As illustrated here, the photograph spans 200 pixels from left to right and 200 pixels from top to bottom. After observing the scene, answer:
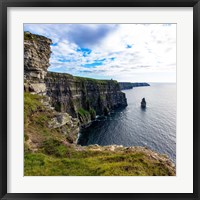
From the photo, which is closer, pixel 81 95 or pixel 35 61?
pixel 35 61

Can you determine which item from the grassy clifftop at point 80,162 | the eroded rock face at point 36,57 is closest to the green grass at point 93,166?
the grassy clifftop at point 80,162

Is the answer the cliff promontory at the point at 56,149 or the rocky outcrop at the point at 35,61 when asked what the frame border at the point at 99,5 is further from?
the rocky outcrop at the point at 35,61

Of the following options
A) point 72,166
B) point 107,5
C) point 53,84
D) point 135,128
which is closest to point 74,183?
point 72,166

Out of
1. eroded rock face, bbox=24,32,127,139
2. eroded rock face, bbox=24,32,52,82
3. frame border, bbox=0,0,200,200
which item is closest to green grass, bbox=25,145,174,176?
frame border, bbox=0,0,200,200

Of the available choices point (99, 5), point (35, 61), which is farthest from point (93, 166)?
point (35, 61)

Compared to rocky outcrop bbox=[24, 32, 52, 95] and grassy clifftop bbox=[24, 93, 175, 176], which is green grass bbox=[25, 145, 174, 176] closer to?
grassy clifftop bbox=[24, 93, 175, 176]

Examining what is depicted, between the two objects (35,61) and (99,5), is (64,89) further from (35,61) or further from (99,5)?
(99,5)

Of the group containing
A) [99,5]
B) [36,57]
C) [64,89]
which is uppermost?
[36,57]

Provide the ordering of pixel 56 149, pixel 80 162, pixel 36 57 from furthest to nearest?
pixel 36 57 → pixel 56 149 → pixel 80 162
